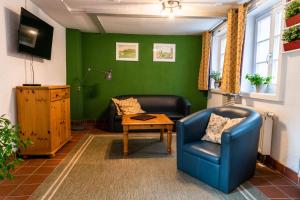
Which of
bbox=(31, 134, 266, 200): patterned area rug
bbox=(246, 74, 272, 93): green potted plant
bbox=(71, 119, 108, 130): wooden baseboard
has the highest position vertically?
bbox=(246, 74, 272, 93): green potted plant

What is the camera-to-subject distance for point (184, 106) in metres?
4.73

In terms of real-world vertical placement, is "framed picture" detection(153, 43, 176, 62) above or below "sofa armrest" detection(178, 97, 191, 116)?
above

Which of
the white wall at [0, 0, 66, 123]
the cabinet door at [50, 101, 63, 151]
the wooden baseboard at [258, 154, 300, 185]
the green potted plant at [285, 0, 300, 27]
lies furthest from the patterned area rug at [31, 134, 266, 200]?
the green potted plant at [285, 0, 300, 27]

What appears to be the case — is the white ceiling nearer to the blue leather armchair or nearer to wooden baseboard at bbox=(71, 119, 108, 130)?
the blue leather armchair

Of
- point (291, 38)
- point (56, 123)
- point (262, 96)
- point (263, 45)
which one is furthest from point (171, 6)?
point (56, 123)

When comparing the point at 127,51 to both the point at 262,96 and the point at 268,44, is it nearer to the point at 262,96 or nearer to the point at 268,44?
the point at 268,44

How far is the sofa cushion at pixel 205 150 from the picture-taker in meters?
2.18

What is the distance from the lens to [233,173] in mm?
2107

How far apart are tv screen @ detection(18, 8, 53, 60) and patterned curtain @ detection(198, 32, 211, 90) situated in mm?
3388

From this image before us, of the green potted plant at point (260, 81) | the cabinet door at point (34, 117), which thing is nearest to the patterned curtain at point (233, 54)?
the green potted plant at point (260, 81)

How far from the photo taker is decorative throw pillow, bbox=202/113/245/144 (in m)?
2.56

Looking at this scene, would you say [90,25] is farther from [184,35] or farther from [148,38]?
[184,35]

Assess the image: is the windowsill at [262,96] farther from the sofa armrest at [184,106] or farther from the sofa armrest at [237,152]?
the sofa armrest at [184,106]

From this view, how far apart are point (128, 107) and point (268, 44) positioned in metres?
2.94
